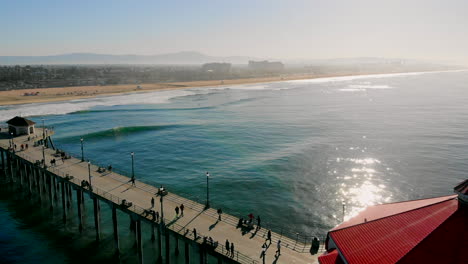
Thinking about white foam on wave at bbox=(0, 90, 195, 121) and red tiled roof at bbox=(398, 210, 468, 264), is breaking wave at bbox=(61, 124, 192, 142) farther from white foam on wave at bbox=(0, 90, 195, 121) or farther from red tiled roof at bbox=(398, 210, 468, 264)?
red tiled roof at bbox=(398, 210, 468, 264)

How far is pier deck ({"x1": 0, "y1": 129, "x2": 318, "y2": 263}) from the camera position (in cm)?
2528

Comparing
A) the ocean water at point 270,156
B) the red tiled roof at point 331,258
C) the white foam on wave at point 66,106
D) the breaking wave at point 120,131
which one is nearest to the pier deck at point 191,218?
the red tiled roof at point 331,258

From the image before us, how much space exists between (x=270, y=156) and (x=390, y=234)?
137ft

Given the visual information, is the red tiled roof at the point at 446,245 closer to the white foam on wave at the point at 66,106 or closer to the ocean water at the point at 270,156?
the ocean water at the point at 270,156

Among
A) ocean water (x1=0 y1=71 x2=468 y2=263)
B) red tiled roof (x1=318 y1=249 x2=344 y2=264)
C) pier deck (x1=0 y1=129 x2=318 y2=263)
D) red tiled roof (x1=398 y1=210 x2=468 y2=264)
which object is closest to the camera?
red tiled roof (x1=398 y1=210 x2=468 y2=264)

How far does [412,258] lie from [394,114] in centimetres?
9876

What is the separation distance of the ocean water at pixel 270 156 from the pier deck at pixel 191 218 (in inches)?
224

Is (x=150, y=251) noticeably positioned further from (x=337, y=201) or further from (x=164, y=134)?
(x=164, y=134)

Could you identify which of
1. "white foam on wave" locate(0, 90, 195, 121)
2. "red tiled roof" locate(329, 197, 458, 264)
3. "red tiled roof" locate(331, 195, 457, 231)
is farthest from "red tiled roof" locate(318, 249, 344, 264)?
"white foam on wave" locate(0, 90, 195, 121)

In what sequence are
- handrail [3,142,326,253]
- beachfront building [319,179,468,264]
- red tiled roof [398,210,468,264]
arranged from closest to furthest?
red tiled roof [398,210,468,264], beachfront building [319,179,468,264], handrail [3,142,326,253]

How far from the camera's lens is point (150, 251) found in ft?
113

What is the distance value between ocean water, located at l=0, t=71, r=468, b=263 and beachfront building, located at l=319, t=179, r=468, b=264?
47.4 ft

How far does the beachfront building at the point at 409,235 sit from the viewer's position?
17547 mm

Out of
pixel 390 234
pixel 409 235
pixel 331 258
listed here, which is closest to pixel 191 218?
pixel 331 258
